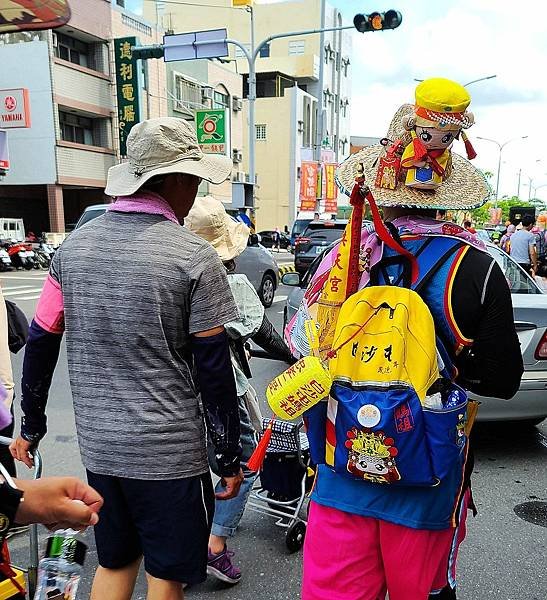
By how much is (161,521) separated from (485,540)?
6.94ft

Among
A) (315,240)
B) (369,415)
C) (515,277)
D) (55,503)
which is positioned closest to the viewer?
(55,503)

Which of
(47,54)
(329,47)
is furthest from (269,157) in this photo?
(47,54)

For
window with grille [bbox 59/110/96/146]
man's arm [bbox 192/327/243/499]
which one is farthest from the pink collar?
window with grille [bbox 59/110/96/146]

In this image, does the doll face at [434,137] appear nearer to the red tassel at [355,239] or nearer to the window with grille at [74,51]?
the red tassel at [355,239]

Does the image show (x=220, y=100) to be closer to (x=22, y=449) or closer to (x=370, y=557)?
(x=22, y=449)

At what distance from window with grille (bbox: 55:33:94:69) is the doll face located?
24.4 meters

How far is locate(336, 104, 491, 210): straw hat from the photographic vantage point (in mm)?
1749

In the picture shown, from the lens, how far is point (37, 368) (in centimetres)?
204

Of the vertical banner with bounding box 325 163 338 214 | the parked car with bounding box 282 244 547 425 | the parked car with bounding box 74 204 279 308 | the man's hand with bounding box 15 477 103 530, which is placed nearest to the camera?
the man's hand with bounding box 15 477 103 530

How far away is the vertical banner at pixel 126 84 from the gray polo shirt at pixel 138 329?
22.5 meters

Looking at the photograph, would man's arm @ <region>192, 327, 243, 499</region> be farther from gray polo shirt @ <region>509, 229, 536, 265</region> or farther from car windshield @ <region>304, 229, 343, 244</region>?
car windshield @ <region>304, 229, 343, 244</region>

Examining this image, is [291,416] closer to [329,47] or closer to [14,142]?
[14,142]

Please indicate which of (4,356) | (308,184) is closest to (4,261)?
(308,184)

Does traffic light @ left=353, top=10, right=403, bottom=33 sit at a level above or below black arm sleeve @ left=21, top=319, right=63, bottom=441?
above
